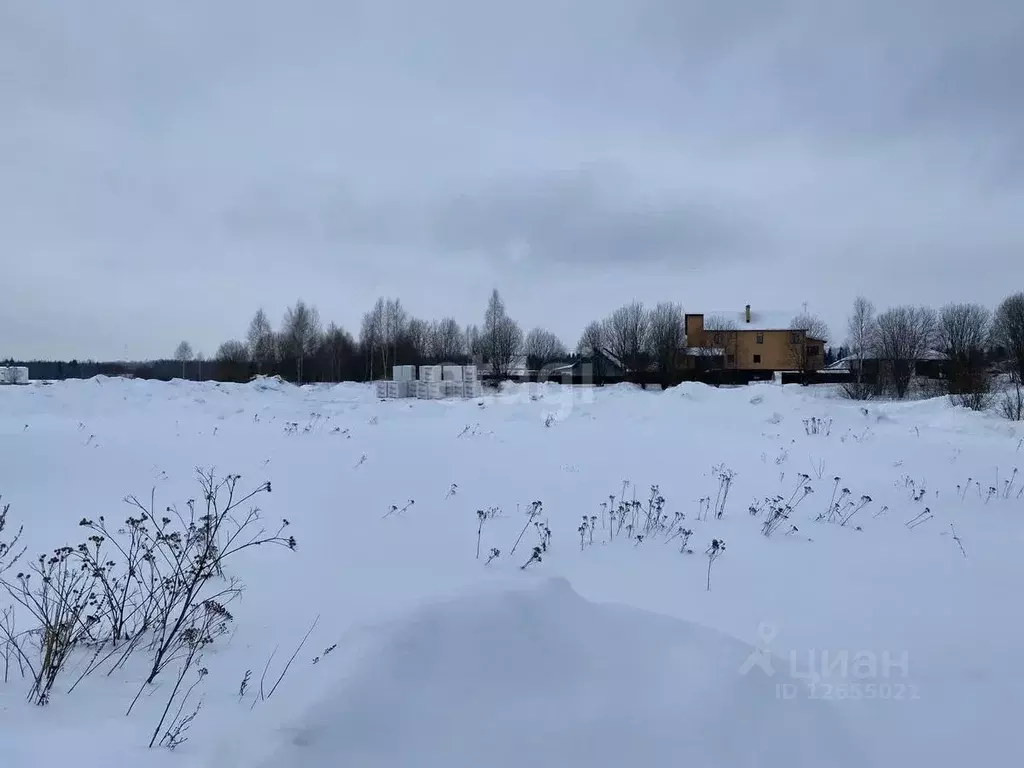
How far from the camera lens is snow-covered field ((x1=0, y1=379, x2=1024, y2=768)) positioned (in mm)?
2406

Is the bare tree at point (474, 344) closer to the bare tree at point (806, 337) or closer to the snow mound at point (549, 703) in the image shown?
the bare tree at point (806, 337)

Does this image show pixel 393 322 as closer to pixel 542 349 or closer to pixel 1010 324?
pixel 542 349

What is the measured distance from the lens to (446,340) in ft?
177

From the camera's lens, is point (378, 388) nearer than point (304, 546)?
No

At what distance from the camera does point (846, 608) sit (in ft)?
12.4

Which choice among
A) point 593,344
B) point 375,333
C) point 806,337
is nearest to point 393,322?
point 375,333

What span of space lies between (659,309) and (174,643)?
4661 cm

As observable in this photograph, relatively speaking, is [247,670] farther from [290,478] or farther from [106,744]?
[290,478]

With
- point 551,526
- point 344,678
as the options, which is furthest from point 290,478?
point 344,678

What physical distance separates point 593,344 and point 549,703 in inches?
1878

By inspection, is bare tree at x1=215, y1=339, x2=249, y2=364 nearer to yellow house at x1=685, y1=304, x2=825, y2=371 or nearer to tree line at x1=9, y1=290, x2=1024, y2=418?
tree line at x1=9, y1=290, x2=1024, y2=418

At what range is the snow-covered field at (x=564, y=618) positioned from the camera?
2.41 meters

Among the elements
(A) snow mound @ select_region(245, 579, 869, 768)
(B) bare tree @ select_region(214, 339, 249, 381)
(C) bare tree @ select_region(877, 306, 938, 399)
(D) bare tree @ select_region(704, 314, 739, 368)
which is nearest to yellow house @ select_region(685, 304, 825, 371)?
(D) bare tree @ select_region(704, 314, 739, 368)

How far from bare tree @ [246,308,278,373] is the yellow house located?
117ft
